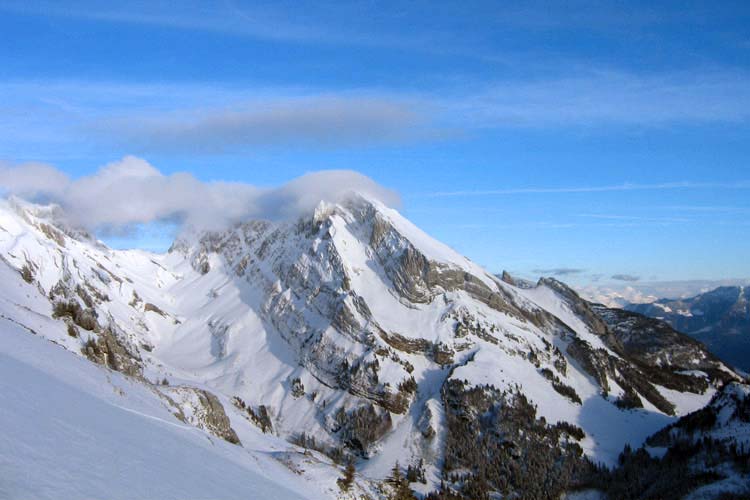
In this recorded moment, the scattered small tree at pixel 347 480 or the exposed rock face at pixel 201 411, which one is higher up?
the exposed rock face at pixel 201 411

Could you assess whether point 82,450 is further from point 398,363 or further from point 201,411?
point 398,363

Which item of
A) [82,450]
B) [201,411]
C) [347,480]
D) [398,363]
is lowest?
[347,480]

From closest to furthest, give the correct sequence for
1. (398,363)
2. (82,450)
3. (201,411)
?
(82,450), (201,411), (398,363)

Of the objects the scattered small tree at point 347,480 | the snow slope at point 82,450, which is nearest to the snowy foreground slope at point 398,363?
the scattered small tree at point 347,480

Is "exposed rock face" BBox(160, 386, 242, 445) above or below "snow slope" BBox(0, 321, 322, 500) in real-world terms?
below

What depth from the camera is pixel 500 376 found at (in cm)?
14325

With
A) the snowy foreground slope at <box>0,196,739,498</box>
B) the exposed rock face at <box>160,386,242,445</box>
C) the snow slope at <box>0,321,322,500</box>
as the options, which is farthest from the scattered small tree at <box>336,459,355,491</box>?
the snow slope at <box>0,321,322,500</box>

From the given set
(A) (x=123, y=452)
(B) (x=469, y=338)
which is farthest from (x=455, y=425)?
(A) (x=123, y=452)

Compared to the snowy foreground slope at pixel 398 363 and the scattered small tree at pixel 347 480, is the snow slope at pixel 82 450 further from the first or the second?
the snowy foreground slope at pixel 398 363

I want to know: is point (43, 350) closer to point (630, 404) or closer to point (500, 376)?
point (500, 376)

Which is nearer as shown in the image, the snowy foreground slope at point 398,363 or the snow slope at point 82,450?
the snow slope at point 82,450

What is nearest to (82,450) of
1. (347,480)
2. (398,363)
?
(347,480)

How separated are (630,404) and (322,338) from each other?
87.3m

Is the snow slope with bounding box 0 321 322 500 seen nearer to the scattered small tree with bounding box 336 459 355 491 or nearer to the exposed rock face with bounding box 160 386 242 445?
the exposed rock face with bounding box 160 386 242 445
